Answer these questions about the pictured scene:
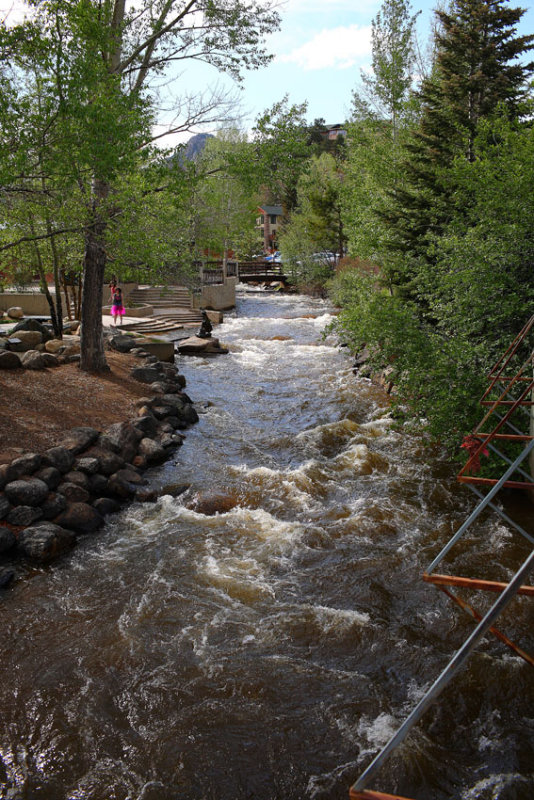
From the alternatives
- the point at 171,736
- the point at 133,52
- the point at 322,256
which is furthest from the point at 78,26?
the point at 322,256

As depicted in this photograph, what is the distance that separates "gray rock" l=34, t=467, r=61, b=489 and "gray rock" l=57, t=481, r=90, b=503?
111mm

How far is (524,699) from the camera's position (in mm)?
5934

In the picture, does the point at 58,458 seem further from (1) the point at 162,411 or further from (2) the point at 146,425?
(1) the point at 162,411

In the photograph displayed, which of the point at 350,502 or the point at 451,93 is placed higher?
the point at 451,93

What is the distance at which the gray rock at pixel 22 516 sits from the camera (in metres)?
8.95

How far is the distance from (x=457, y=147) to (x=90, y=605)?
54.6ft

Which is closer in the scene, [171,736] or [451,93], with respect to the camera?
[171,736]

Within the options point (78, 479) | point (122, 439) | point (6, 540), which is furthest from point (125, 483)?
point (6, 540)

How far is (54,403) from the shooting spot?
13.0 m

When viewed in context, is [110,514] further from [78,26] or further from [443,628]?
[78,26]

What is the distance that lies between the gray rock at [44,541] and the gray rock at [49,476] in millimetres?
1059

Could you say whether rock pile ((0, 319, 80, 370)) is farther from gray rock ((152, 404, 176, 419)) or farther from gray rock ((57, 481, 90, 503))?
gray rock ((57, 481, 90, 503))

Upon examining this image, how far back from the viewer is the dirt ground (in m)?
11.2

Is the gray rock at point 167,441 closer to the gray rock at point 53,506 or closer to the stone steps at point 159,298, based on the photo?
the gray rock at point 53,506
